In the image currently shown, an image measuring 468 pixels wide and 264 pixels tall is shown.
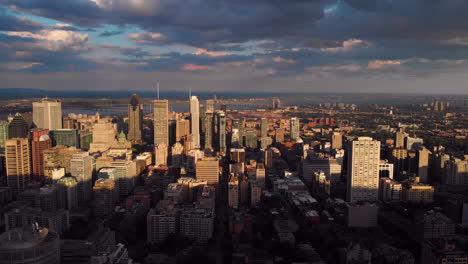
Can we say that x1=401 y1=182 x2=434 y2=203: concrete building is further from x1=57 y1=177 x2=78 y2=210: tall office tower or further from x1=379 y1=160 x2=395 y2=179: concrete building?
x1=57 y1=177 x2=78 y2=210: tall office tower

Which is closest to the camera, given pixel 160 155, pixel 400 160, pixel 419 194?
pixel 419 194

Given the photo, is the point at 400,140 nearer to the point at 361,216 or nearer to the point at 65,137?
the point at 361,216

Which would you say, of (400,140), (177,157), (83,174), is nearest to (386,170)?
(400,140)

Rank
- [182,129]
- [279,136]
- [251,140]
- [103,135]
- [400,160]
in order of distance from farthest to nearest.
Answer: [279,136] → [182,129] → [251,140] → [103,135] → [400,160]

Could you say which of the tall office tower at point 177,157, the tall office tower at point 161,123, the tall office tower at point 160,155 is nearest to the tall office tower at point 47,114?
the tall office tower at point 161,123

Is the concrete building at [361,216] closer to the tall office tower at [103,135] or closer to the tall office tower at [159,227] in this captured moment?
the tall office tower at [159,227]

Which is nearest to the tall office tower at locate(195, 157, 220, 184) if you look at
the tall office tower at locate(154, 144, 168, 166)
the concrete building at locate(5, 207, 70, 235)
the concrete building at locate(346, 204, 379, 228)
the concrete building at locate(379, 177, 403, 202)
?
the tall office tower at locate(154, 144, 168, 166)
